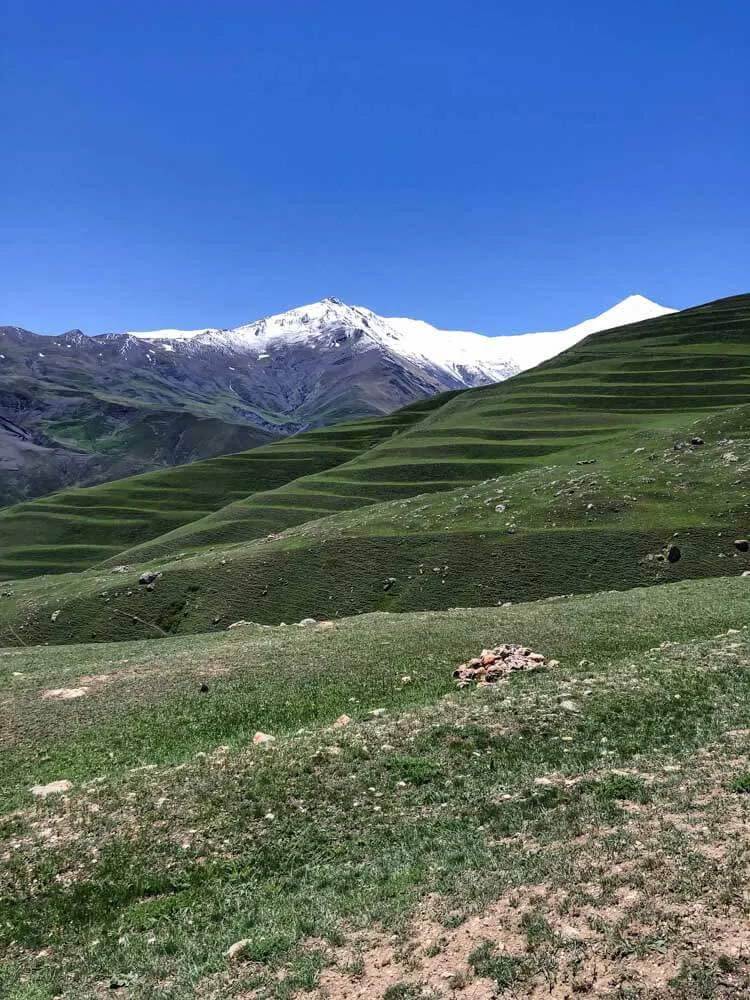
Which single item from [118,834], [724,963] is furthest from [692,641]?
[118,834]


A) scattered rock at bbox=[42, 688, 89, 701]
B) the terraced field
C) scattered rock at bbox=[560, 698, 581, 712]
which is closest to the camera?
the terraced field

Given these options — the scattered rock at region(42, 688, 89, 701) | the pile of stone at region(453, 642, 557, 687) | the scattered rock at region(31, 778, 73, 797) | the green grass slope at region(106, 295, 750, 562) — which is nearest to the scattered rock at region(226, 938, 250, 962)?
the scattered rock at region(31, 778, 73, 797)

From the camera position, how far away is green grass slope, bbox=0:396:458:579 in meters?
142

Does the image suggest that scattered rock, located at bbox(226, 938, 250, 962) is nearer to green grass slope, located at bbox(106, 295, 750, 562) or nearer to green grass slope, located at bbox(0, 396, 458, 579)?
green grass slope, located at bbox(106, 295, 750, 562)

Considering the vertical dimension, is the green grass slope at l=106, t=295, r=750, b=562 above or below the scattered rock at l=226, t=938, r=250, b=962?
above

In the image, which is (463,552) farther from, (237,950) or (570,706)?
(237,950)

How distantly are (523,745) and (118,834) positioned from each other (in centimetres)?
1195

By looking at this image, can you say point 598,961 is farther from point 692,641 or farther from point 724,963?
point 692,641

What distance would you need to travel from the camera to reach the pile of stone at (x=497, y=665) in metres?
26.8

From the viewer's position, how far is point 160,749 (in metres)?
23.3

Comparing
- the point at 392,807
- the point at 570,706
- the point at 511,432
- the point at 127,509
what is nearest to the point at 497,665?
the point at 570,706

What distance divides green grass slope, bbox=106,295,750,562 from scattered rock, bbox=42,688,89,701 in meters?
70.5

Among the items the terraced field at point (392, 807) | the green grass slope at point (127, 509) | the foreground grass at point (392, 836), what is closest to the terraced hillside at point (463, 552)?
the terraced field at point (392, 807)

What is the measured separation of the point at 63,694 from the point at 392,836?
22.6m
